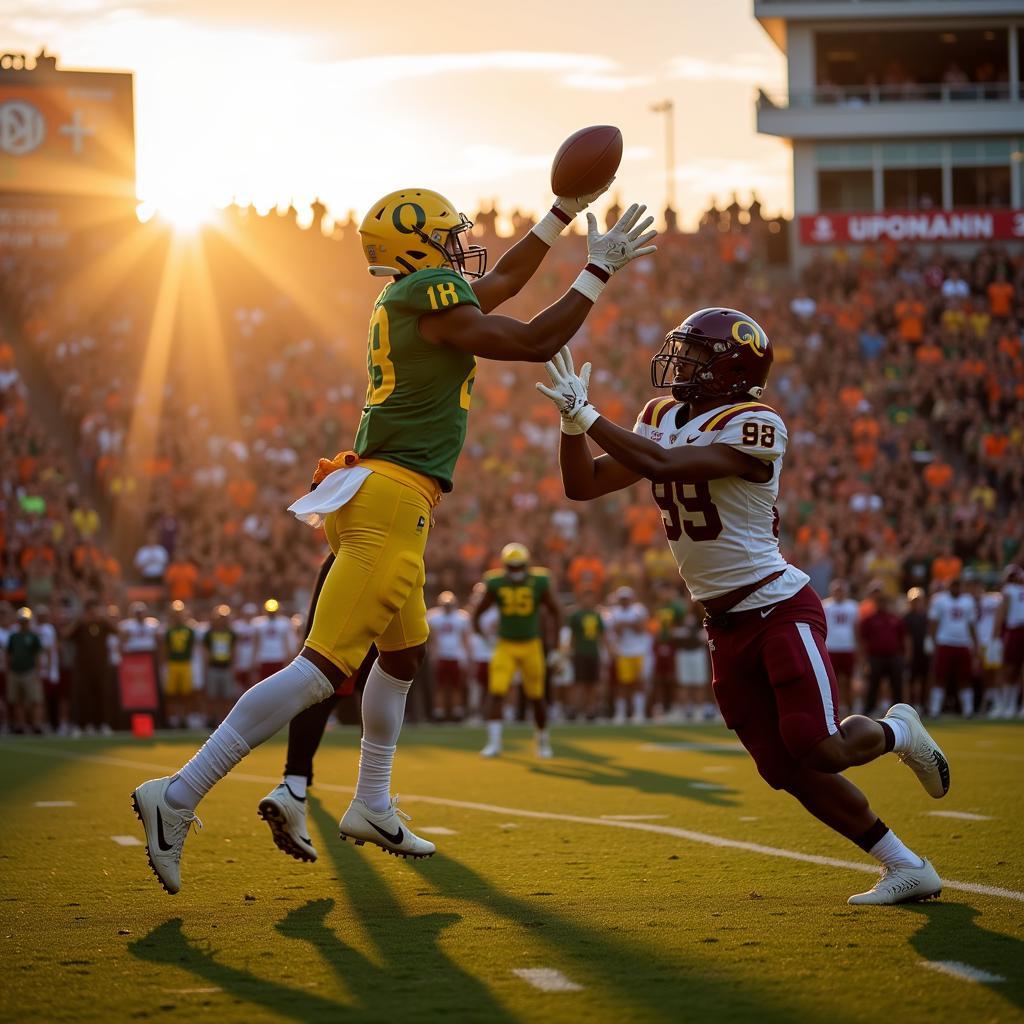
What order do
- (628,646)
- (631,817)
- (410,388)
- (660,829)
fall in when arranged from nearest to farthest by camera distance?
(410,388) < (660,829) < (631,817) < (628,646)

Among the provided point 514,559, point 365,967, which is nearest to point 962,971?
point 365,967

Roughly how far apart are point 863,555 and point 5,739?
423 inches

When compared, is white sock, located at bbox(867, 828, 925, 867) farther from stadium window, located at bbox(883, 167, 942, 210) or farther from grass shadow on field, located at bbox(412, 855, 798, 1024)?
stadium window, located at bbox(883, 167, 942, 210)

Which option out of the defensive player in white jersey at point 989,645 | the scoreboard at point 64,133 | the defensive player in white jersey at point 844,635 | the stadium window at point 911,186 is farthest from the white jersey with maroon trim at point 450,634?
the stadium window at point 911,186

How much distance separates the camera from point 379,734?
18.8ft

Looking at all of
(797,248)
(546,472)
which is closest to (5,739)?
(546,472)

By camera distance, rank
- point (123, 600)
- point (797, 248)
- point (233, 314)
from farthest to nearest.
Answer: point (797, 248) < point (233, 314) < point (123, 600)

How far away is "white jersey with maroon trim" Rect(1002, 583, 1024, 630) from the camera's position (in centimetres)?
1791

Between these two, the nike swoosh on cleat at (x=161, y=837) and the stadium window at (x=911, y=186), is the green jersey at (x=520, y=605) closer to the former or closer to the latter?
the nike swoosh on cleat at (x=161, y=837)

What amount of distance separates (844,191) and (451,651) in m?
16.8

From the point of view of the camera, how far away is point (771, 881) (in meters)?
5.50

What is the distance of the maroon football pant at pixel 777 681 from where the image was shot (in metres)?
5.03

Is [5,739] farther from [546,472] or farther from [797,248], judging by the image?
[797,248]

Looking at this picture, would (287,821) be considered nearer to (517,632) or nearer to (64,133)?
(517,632)
